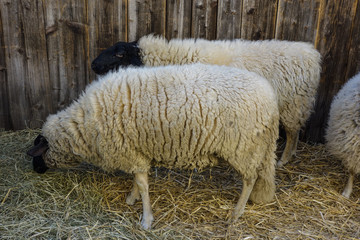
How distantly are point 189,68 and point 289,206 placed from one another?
1.56m

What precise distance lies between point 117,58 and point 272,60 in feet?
5.62

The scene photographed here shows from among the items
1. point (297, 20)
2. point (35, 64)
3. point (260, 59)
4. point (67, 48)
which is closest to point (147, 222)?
point (260, 59)

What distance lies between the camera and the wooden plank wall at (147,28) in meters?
3.98

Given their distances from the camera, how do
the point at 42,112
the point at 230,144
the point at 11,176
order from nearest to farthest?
the point at 230,144
the point at 11,176
the point at 42,112

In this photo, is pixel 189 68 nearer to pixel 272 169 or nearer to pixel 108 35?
pixel 272 169

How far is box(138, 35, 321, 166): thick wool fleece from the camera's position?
3.64 meters

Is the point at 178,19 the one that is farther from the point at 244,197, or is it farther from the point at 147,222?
the point at 147,222

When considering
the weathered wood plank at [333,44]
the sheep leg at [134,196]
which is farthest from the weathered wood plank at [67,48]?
the weathered wood plank at [333,44]

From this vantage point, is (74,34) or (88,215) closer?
(88,215)

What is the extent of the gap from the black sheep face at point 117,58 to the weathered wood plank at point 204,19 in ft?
2.61

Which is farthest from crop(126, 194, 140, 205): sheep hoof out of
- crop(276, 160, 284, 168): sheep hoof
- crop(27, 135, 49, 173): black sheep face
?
crop(276, 160, 284, 168): sheep hoof

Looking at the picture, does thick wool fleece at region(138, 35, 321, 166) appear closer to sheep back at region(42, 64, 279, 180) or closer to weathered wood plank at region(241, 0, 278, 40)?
weathered wood plank at region(241, 0, 278, 40)

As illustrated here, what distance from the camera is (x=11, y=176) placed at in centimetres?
332

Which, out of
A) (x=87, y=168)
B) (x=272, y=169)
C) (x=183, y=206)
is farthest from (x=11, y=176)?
(x=272, y=169)
